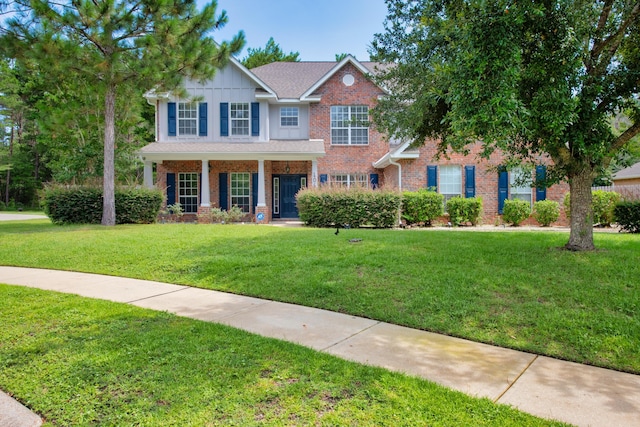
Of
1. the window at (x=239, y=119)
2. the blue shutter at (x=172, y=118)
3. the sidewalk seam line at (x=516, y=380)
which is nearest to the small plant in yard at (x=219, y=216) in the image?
the window at (x=239, y=119)

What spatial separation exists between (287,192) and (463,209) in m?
7.76

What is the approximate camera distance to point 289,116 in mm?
19406

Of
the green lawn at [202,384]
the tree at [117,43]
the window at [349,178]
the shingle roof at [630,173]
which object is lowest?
the green lawn at [202,384]

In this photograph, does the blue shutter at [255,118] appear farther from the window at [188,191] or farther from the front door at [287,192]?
the window at [188,191]

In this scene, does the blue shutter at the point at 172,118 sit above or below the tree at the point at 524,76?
above

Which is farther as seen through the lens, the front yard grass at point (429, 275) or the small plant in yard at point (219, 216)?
the small plant in yard at point (219, 216)

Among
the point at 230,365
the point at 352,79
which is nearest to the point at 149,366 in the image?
the point at 230,365

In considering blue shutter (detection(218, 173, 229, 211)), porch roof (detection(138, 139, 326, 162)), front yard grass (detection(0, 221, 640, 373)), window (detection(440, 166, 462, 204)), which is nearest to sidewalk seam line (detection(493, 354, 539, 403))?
front yard grass (detection(0, 221, 640, 373))

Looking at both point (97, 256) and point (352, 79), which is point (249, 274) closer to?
point (97, 256)

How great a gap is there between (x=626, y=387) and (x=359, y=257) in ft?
14.7

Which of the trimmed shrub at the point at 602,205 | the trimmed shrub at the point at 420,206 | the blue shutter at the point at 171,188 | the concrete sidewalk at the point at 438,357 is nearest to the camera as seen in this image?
the concrete sidewalk at the point at 438,357

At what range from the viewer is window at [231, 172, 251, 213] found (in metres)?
19.0

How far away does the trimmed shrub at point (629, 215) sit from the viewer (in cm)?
1181

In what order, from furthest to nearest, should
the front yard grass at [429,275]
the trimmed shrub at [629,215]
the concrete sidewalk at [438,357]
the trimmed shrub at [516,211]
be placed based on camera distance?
1. the trimmed shrub at [516,211]
2. the trimmed shrub at [629,215]
3. the front yard grass at [429,275]
4. the concrete sidewalk at [438,357]
